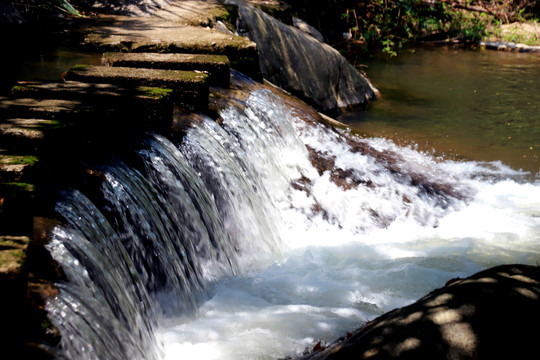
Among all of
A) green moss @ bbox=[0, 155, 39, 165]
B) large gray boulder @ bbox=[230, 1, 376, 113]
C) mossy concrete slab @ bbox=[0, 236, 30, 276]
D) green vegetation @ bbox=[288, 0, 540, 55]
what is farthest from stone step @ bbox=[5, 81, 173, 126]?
green vegetation @ bbox=[288, 0, 540, 55]

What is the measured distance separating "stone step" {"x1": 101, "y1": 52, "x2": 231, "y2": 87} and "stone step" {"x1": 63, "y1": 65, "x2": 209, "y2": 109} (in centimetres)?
33

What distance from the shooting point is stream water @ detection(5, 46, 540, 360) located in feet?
10.0

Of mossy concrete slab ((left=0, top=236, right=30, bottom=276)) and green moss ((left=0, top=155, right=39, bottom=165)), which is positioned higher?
green moss ((left=0, top=155, right=39, bottom=165))

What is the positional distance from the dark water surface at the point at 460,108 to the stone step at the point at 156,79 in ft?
11.5

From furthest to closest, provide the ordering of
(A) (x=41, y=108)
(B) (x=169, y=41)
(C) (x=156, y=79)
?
(B) (x=169, y=41)
(C) (x=156, y=79)
(A) (x=41, y=108)

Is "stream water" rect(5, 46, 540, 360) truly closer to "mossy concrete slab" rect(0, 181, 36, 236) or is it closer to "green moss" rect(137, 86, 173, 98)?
"mossy concrete slab" rect(0, 181, 36, 236)

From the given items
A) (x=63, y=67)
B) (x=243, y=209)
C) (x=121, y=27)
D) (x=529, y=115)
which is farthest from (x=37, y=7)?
(x=529, y=115)

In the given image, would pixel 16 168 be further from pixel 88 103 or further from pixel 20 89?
pixel 20 89

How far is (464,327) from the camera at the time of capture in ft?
7.43

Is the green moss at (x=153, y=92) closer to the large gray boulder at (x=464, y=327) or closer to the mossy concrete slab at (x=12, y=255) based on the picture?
the mossy concrete slab at (x=12, y=255)

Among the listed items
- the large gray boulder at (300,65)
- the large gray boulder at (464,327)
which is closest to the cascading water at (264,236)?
the large gray boulder at (464,327)

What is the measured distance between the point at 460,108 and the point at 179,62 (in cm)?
619

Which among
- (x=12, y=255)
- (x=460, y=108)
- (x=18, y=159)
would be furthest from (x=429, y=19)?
(x=12, y=255)

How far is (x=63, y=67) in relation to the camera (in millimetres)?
5801
